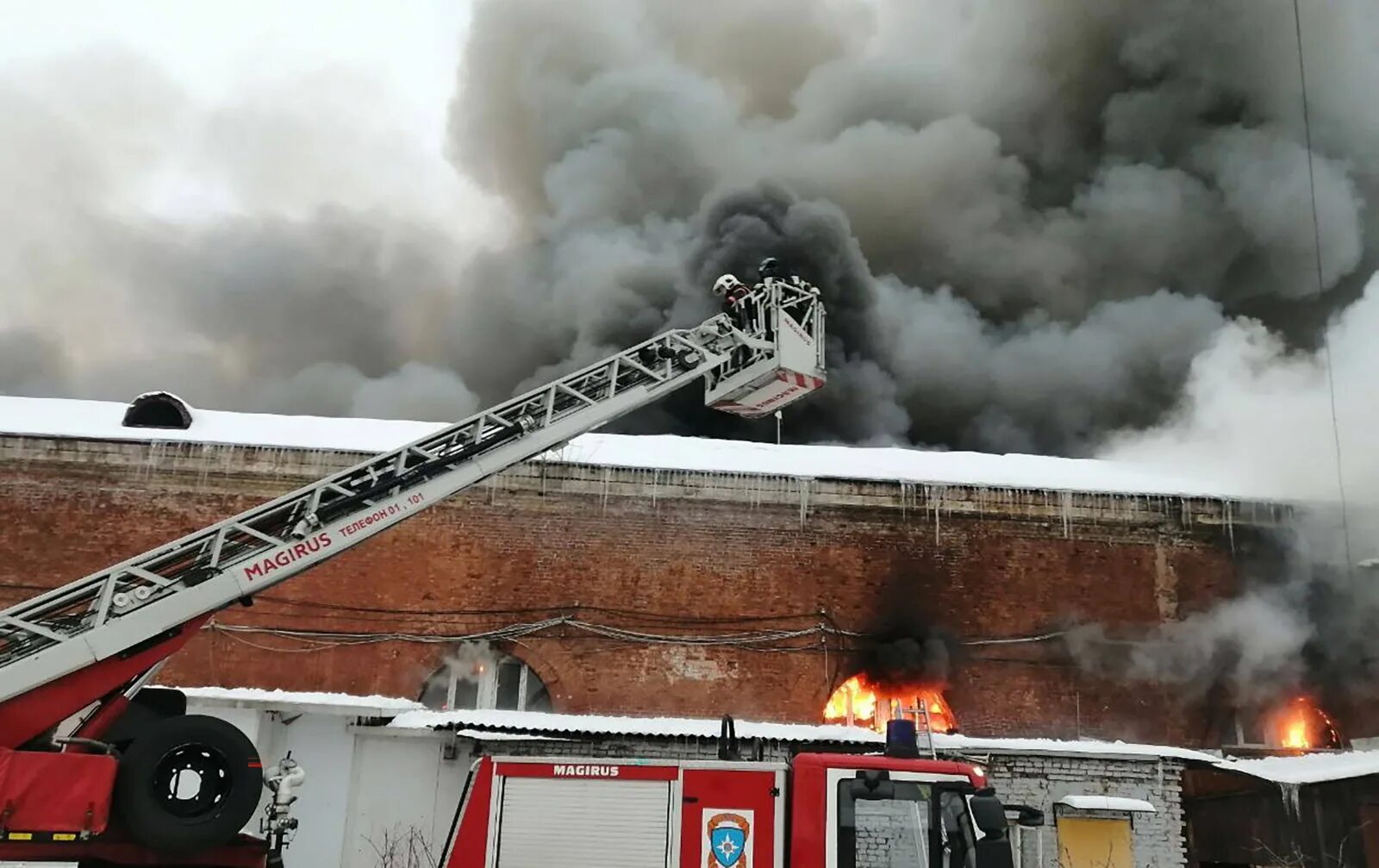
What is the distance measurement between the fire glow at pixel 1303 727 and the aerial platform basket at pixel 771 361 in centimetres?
1023

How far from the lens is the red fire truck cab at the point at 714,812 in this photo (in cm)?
546

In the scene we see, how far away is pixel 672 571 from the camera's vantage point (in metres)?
14.5

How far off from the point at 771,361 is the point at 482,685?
25.6 ft

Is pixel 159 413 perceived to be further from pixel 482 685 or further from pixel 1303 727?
pixel 1303 727

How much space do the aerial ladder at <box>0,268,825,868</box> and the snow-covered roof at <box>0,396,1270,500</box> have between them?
778cm

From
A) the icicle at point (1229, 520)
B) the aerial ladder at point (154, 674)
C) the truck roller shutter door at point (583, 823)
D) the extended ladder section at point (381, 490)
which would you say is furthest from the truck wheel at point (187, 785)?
the icicle at point (1229, 520)

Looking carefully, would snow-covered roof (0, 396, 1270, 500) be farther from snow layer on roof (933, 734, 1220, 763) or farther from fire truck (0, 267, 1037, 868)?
fire truck (0, 267, 1037, 868)

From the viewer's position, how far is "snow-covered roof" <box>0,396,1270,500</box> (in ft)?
49.0

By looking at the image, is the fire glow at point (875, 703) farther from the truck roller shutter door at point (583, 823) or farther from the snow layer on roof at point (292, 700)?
the truck roller shutter door at point (583, 823)

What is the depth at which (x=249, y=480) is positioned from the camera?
572 inches

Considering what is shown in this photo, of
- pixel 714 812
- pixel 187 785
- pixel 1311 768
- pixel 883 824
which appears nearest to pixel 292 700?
pixel 187 785

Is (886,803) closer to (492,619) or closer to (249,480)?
(492,619)

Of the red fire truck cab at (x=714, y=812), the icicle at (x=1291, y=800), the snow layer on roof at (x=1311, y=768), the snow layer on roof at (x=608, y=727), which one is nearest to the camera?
the red fire truck cab at (x=714, y=812)

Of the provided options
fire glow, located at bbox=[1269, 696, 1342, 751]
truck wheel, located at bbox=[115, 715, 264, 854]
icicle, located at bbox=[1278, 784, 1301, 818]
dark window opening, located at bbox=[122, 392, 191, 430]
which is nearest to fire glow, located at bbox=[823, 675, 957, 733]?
icicle, located at bbox=[1278, 784, 1301, 818]
